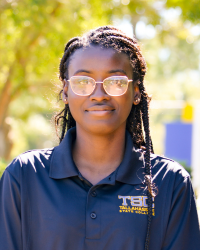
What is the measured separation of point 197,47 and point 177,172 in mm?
22574

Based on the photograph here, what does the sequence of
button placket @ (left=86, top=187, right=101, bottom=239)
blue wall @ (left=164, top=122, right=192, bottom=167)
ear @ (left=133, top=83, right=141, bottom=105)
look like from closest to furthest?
button placket @ (left=86, top=187, right=101, bottom=239) → ear @ (left=133, top=83, right=141, bottom=105) → blue wall @ (left=164, top=122, right=192, bottom=167)

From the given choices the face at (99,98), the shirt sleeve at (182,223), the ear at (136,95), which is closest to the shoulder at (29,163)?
the face at (99,98)

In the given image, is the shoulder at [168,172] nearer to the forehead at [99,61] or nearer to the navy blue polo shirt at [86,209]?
the navy blue polo shirt at [86,209]

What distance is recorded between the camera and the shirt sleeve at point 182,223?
6.44 ft

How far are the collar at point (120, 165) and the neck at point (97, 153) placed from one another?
56 mm

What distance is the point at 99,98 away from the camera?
2004 mm

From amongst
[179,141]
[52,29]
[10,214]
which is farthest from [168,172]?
[179,141]

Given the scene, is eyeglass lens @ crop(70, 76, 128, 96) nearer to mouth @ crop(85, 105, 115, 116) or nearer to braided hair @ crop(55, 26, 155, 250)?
mouth @ crop(85, 105, 115, 116)

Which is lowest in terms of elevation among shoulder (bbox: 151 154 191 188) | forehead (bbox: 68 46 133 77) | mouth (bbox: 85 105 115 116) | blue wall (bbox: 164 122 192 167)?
blue wall (bbox: 164 122 192 167)

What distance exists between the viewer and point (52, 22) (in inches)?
258

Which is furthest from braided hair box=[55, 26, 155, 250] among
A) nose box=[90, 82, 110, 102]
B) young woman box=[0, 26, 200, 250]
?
nose box=[90, 82, 110, 102]

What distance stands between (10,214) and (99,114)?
73 cm

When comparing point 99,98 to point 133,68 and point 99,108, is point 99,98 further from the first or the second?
point 133,68

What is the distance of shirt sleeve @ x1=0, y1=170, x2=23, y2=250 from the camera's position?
6.07ft
